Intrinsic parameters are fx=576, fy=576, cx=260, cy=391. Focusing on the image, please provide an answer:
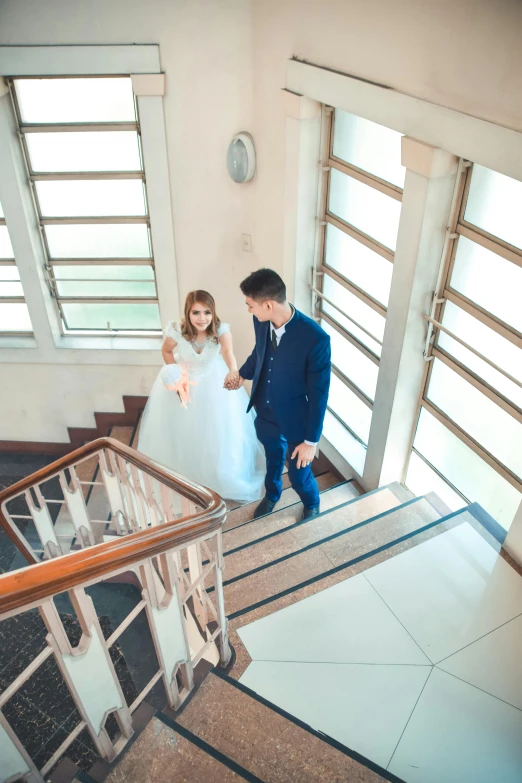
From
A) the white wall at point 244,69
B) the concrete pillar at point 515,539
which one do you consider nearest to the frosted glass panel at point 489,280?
the white wall at point 244,69

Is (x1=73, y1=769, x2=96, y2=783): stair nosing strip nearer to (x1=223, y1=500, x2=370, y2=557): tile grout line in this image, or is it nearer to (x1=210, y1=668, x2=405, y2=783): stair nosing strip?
(x1=210, y1=668, x2=405, y2=783): stair nosing strip

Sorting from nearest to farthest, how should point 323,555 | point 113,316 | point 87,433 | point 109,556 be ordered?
point 109,556 → point 323,555 → point 113,316 → point 87,433

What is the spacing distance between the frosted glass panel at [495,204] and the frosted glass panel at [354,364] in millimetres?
1245

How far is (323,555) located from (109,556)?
1.85 meters

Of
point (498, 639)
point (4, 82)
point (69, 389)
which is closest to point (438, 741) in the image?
point (498, 639)

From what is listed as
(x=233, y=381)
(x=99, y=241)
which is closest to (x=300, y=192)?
(x=233, y=381)

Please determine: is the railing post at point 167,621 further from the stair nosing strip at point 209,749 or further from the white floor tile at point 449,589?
the white floor tile at point 449,589

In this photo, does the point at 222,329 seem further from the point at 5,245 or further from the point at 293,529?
the point at 5,245

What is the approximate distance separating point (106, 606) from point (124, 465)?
1.87 m

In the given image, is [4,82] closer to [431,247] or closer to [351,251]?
[351,251]

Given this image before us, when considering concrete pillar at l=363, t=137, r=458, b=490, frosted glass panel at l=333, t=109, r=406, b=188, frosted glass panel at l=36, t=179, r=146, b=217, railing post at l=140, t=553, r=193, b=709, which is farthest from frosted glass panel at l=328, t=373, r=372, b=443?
railing post at l=140, t=553, r=193, b=709

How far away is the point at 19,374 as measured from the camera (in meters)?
5.12

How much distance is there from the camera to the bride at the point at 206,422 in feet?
12.5

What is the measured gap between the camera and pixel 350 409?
4152 mm
